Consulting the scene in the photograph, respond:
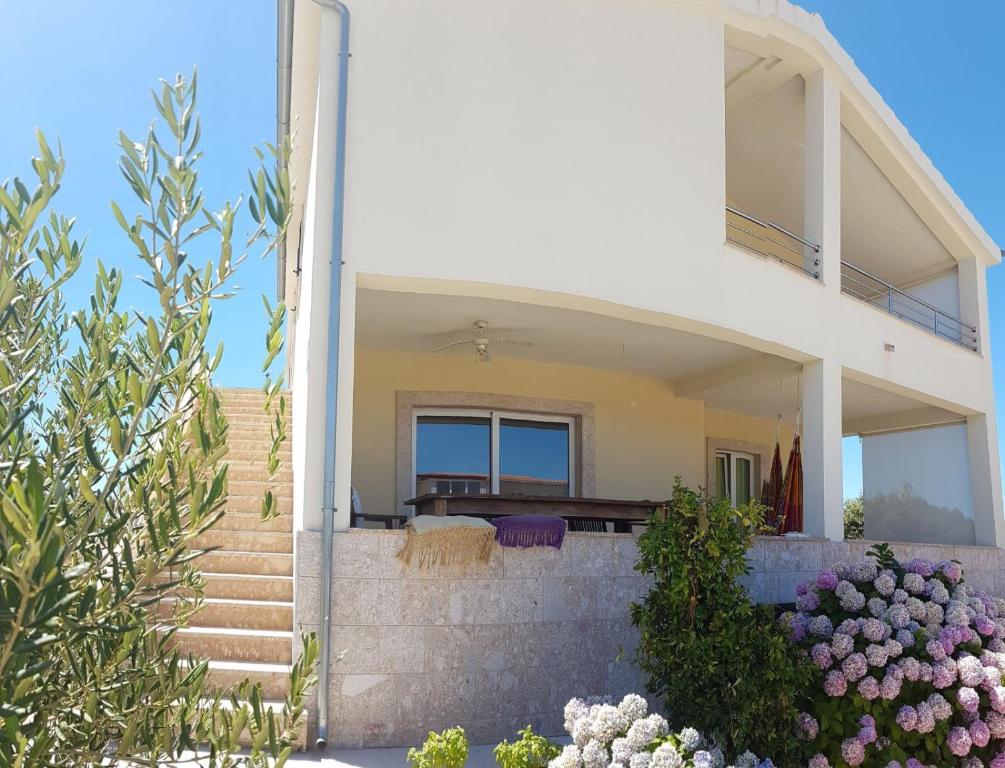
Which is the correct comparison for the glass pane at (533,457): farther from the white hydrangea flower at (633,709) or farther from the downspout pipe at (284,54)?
the white hydrangea flower at (633,709)

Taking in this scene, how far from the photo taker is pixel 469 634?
6801 millimetres

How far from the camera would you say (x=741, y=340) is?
29.4ft

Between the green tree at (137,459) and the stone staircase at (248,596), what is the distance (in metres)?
2.89

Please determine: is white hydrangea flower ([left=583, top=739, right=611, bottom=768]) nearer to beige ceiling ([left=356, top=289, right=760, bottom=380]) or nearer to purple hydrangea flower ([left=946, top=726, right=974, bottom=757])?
purple hydrangea flower ([left=946, top=726, right=974, bottom=757])

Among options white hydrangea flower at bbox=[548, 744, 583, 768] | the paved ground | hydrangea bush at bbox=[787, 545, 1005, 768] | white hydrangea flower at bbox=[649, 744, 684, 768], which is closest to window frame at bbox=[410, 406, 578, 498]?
the paved ground

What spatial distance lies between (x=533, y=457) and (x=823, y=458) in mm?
3881

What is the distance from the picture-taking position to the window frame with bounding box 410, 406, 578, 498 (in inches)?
448

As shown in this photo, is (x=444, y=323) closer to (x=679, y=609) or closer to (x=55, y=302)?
(x=679, y=609)

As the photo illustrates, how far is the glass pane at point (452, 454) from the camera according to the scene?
11398mm

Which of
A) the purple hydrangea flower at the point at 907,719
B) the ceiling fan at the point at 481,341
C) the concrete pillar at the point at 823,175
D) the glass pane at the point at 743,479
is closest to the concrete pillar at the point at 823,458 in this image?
the concrete pillar at the point at 823,175

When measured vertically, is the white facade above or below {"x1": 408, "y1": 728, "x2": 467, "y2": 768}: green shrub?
above

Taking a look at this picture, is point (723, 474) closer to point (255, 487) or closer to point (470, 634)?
point (255, 487)

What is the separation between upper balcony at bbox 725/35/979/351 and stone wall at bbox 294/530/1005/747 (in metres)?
4.46

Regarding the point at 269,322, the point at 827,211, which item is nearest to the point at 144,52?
the point at 269,322
